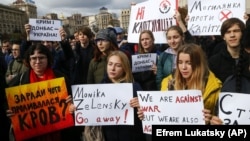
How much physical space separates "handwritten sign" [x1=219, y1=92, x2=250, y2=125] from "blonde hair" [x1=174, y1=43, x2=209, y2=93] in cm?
36

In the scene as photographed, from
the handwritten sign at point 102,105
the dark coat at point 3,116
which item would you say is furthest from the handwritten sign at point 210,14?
the dark coat at point 3,116

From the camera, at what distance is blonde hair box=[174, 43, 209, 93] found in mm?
3109

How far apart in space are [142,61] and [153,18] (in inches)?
42.0

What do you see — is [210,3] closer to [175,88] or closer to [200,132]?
[175,88]

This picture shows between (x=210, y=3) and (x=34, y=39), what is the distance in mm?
3119

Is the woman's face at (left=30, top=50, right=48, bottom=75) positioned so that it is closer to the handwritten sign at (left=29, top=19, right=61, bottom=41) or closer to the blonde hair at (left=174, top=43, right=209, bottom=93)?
the blonde hair at (left=174, top=43, right=209, bottom=93)

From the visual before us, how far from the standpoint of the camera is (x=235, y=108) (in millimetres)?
2725

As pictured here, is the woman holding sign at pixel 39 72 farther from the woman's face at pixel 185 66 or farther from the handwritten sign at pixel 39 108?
the woman's face at pixel 185 66

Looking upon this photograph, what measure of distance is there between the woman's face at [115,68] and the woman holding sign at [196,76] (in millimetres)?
565

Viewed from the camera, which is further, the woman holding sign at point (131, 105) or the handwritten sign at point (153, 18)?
the handwritten sign at point (153, 18)

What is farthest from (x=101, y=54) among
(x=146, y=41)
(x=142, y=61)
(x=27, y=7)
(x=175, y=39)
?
(x=27, y=7)

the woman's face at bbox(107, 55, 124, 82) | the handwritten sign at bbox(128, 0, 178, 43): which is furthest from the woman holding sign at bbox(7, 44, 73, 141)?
the handwritten sign at bbox(128, 0, 178, 43)

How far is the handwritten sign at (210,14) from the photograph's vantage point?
5249 millimetres

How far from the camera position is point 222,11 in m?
5.34
